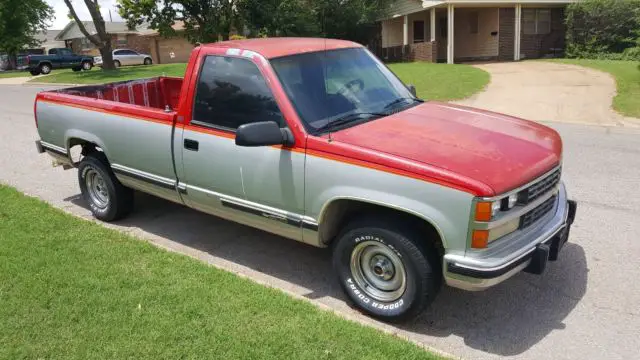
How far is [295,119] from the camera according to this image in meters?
4.09

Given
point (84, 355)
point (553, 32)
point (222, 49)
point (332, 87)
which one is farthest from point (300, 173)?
point (553, 32)

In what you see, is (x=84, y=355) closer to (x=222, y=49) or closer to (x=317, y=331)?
(x=317, y=331)

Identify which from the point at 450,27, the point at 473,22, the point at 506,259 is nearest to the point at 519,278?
the point at 506,259

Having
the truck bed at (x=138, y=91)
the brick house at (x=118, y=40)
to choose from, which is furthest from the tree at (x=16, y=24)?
the truck bed at (x=138, y=91)

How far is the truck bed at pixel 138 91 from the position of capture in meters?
6.63

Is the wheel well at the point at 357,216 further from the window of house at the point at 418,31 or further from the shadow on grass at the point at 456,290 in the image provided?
the window of house at the point at 418,31

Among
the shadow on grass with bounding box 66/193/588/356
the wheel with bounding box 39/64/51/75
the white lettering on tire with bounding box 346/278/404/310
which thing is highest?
the wheel with bounding box 39/64/51/75

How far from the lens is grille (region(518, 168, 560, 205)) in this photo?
3607 mm

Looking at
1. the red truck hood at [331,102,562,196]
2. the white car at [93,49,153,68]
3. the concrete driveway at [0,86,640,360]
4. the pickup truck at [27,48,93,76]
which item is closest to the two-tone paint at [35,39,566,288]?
the red truck hood at [331,102,562,196]

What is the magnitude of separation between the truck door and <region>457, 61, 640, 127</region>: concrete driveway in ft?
31.0

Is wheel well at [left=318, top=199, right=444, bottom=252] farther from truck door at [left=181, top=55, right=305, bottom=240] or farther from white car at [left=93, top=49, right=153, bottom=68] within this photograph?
white car at [left=93, top=49, right=153, bottom=68]

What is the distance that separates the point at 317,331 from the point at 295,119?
1.50m

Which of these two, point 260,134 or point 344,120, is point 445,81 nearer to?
point 344,120

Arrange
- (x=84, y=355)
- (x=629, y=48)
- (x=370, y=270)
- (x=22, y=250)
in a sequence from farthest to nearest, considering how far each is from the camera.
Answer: (x=629, y=48)
(x=22, y=250)
(x=370, y=270)
(x=84, y=355)
